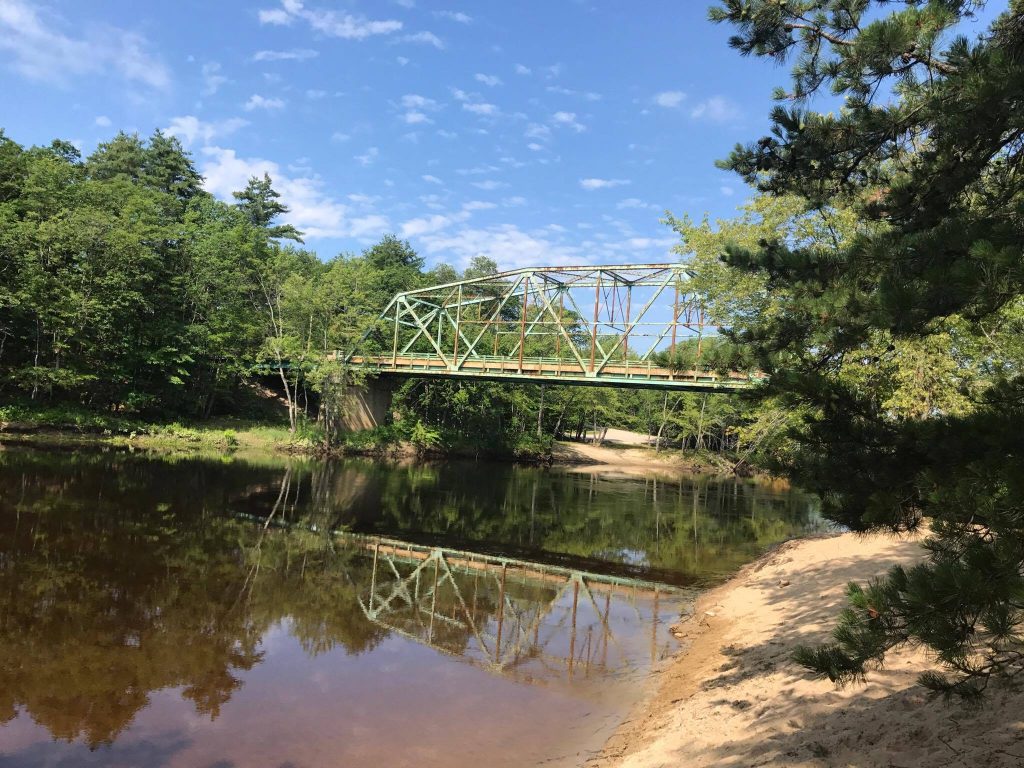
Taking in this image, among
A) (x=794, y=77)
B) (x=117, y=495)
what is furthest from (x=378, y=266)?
(x=794, y=77)

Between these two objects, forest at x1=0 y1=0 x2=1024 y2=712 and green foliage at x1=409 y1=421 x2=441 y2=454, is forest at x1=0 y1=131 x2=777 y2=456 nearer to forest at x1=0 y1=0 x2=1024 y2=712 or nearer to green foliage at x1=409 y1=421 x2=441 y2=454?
green foliage at x1=409 y1=421 x2=441 y2=454

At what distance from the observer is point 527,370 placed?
139ft

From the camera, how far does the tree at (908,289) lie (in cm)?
266

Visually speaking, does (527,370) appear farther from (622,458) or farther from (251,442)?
(622,458)

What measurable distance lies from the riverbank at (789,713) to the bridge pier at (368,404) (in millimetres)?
37109

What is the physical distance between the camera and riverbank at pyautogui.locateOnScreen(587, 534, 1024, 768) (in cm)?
419

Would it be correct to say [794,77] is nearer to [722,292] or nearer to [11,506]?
[722,292]

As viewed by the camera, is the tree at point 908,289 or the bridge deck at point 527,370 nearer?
the tree at point 908,289

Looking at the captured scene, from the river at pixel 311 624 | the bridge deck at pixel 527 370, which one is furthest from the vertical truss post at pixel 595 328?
the river at pixel 311 624

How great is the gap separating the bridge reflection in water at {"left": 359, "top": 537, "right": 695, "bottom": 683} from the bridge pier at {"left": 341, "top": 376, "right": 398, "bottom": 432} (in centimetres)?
3047

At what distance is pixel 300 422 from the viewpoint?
4269 cm

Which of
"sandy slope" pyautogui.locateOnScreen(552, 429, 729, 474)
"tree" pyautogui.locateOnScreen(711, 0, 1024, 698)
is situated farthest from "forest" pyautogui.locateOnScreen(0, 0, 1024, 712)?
"sandy slope" pyautogui.locateOnScreen(552, 429, 729, 474)

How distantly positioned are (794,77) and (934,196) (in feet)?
5.04

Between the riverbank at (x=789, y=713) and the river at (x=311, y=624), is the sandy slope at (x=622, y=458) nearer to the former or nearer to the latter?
the river at (x=311, y=624)
